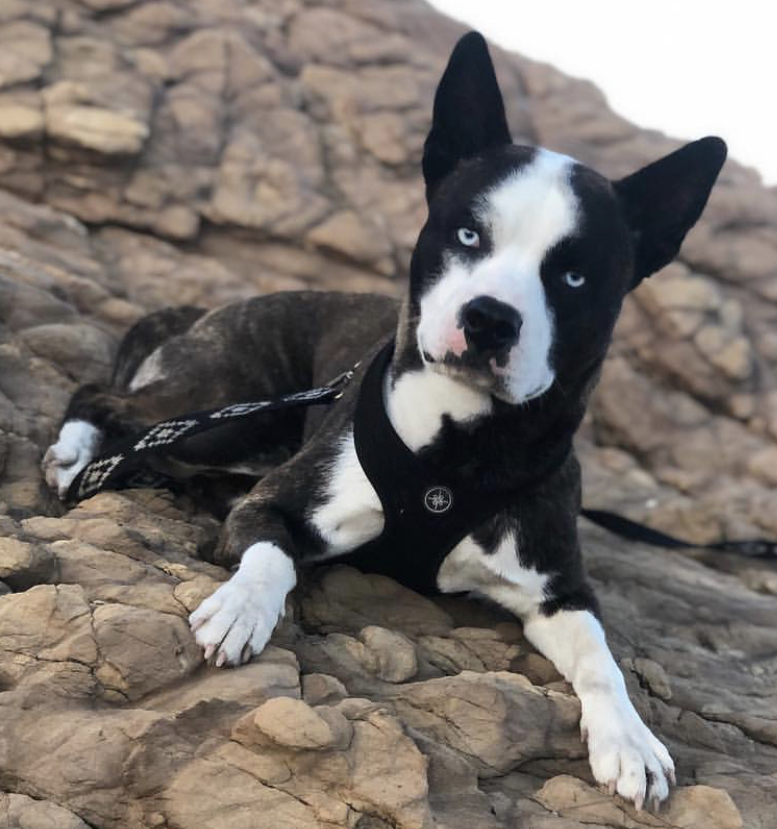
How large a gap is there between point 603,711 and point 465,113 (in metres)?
2.05

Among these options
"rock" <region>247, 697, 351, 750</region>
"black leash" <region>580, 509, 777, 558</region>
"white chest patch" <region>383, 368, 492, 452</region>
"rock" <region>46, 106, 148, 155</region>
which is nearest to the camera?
"rock" <region>247, 697, 351, 750</region>

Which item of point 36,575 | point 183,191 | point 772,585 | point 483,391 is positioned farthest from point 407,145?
point 36,575

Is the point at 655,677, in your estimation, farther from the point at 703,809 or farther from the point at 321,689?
the point at 321,689

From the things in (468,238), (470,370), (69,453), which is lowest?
(69,453)

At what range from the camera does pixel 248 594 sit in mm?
2822

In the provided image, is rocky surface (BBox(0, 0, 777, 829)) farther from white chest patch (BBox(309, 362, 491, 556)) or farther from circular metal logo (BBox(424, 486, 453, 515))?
circular metal logo (BBox(424, 486, 453, 515))

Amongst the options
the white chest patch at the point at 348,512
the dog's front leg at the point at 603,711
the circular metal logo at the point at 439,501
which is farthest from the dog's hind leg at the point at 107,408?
the dog's front leg at the point at 603,711

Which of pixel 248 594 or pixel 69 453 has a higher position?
pixel 248 594

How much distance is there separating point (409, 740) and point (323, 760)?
0.24 m

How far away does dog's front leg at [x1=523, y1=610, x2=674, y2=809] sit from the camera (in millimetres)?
2594

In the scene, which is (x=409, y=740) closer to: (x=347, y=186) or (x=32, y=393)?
(x=32, y=393)

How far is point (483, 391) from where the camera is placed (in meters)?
3.20

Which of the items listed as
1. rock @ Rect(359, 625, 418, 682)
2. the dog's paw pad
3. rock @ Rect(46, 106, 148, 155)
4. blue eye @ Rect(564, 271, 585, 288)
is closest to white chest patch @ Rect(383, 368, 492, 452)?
blue eye @ Rect(564, 271, 585, 288)

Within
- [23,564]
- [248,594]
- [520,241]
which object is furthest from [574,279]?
[23,564]
